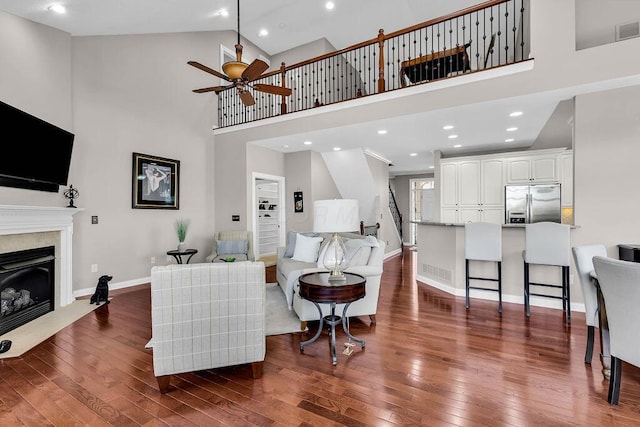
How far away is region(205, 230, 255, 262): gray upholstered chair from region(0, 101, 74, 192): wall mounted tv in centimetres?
241

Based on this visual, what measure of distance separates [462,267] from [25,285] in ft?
18.9

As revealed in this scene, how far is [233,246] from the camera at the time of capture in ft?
18.2

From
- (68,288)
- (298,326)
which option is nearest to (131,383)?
(298,326)

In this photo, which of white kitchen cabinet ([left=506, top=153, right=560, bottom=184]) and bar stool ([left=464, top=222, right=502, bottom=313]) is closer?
bar stool ([left=464, top=222, right=502, bottom=313])

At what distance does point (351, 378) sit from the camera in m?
2.29

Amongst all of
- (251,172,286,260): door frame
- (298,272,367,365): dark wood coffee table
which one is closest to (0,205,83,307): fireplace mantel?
(251,172,286,260): door frame

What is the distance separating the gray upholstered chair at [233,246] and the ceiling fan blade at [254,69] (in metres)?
3.11

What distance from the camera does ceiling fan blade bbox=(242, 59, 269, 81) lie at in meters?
3.05

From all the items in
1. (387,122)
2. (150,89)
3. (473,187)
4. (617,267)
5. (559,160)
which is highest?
(150,89)

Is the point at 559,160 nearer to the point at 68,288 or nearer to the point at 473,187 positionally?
the point at 473,187

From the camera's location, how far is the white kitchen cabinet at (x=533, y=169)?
5.44 m

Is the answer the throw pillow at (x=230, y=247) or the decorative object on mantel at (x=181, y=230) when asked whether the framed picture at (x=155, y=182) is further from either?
the throw pillow at (x=230, y=247)

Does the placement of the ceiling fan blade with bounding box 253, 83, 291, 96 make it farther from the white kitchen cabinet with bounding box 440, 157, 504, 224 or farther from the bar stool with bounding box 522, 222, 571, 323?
the white kitchen cabinet with bounding box 440, 157, 504, 224

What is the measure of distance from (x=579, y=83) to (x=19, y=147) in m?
6.24
